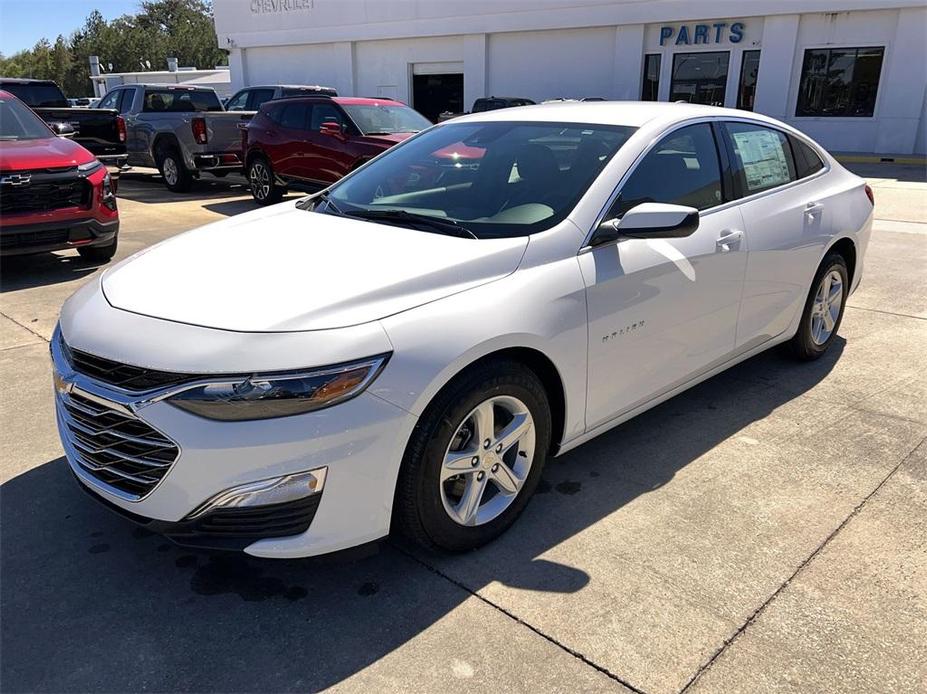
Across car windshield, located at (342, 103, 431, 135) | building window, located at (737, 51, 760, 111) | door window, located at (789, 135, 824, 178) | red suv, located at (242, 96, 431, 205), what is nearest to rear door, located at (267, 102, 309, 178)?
red suv, located at (242, 96, 431, 205)

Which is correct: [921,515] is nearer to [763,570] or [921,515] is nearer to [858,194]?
[763,570]

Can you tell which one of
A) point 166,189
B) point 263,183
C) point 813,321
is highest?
point 813,321

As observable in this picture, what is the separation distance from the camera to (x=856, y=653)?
2.42 metres

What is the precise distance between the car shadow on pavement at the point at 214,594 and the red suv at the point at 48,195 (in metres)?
4.16

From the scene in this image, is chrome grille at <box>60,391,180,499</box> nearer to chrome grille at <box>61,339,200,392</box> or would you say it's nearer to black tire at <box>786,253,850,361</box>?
chrome grille at <box>61,339,200,392</box>

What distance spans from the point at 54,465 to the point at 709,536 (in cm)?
308

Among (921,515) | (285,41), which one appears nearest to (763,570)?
(921,515)

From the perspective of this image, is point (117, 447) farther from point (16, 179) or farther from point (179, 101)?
point (179, 101)

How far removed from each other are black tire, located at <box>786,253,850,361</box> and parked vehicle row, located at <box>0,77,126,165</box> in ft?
41.4

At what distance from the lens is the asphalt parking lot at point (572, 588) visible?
7.69 feet

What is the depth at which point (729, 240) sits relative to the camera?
3.72m

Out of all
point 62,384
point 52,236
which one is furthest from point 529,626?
→ point 52,236

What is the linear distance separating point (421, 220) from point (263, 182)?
9768 millimetres

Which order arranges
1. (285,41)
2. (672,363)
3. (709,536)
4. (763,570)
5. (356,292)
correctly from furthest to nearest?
1. (285,41)
2. (672,363)
3. (709,536)
4. (763,570)
5. (356,292)
